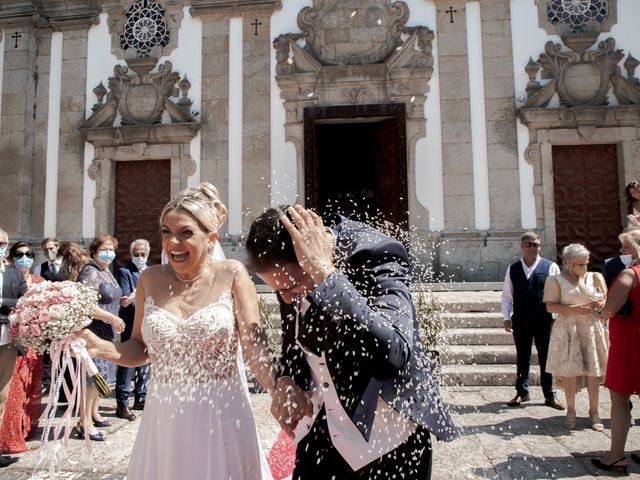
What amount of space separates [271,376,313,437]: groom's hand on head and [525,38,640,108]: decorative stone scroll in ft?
31.5

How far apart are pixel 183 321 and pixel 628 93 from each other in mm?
10361

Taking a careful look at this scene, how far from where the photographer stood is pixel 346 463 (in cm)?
166

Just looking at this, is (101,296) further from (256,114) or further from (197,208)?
(256,114)

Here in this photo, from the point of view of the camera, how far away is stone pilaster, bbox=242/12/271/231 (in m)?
10.5

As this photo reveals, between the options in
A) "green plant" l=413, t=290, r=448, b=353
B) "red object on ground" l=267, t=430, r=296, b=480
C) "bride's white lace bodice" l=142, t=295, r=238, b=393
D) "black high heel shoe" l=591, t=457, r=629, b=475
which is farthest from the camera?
"green plant" l=413, t=290, r=448, b=353

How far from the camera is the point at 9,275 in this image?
14.7ft

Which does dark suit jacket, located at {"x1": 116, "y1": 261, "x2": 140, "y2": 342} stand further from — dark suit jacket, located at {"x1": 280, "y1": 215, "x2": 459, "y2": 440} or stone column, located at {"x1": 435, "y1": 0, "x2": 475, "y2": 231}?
stone column, located at {"x1": 435, "y1": 0, "x2": 475, "y2": 231}

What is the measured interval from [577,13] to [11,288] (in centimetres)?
1085

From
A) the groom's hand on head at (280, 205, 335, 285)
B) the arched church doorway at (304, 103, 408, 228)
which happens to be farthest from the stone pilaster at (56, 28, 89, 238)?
the groom's hand on head at (280, 205, 335, 285)

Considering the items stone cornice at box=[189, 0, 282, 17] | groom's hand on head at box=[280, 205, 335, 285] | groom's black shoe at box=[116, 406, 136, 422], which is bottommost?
groom's black shoe at box=[116, 406, 136, 422]

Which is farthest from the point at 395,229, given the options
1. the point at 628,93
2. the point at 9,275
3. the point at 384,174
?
the point at 9,275

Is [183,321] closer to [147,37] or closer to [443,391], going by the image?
[443,391]

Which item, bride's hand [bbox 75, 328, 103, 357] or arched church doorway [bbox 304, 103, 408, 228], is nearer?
bride's hand [bbox 75, 328, 103, 357]

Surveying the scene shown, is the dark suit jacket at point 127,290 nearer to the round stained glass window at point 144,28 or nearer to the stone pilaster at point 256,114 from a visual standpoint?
the stone pilaster at point 256,114
